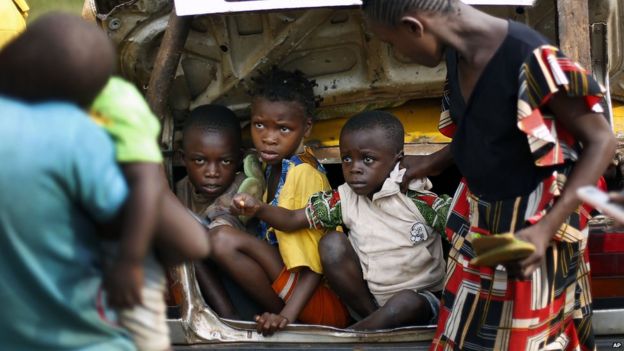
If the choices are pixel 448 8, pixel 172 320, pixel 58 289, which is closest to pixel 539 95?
pixel 448 8

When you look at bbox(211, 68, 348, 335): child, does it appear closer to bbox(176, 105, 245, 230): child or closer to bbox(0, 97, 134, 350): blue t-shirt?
bbox(176, 105, 245, 230): child

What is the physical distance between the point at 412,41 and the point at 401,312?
1182mm

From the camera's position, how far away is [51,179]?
197cm

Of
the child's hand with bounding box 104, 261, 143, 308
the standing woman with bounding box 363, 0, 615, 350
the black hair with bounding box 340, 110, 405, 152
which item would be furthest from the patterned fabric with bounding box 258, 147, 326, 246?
the child's hand with bounding box 104, 261, 143, 308

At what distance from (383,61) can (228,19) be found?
2.12 ft

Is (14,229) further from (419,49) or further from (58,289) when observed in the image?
(419,49)

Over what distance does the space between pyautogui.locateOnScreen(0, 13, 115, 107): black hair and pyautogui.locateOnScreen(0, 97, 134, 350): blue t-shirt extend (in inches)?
1.3

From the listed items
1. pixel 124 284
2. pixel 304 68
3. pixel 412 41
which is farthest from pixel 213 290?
pixel 124 284

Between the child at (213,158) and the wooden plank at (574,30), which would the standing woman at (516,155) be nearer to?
the wooden plank at (574,30)

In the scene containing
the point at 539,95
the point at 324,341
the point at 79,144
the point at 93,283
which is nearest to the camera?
the point at 79,144

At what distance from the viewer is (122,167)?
6.70 feet

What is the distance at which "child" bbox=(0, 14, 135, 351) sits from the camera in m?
1.96

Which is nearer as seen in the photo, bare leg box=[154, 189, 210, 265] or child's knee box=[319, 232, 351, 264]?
bare leg box=[154, 189, 210, 265]

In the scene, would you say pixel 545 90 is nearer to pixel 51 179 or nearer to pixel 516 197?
pixel 516 197
